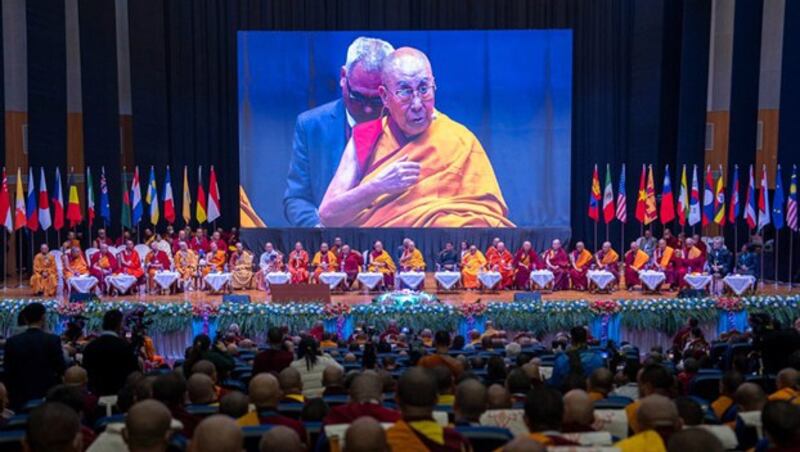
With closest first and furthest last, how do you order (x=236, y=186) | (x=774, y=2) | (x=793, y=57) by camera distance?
(x=793, y=57) < (x=774, y=2) < (x=236, y=186)

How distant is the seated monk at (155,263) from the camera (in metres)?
20.9

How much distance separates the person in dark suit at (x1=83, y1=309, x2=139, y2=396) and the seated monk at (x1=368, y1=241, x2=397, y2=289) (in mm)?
13820

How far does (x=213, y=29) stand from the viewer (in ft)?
87.4

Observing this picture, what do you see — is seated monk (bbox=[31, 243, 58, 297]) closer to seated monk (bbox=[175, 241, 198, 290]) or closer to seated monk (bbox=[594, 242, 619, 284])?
seated monk (bbox=[175, 241, 198, 290])

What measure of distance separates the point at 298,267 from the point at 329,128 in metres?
5.66

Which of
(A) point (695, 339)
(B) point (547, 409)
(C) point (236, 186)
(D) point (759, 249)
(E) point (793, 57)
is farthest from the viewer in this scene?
(C) point (236, 186)

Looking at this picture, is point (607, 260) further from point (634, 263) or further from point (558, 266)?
point (558, 266)

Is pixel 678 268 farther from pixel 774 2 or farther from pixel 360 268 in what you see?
pixel 774 2

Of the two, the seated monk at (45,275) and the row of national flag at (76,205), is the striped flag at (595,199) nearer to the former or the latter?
the row of national flag at (76,205)

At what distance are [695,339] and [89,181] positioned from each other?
1561cm

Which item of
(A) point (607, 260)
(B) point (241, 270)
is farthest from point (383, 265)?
(A) point (607, 260)

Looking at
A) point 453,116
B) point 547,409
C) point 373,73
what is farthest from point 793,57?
point 547,409

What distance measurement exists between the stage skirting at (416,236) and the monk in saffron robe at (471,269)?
369 cm

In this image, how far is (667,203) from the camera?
2233cm
